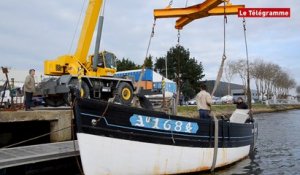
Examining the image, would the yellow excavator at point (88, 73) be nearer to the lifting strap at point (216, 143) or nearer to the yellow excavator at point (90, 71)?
the yellow excavator at point (90, 71)

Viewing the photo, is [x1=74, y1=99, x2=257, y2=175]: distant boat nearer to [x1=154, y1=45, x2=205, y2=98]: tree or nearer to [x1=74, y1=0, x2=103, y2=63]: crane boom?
[x1=74, y1=0, x2=103, y2=63]: crane boom

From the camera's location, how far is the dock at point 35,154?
7359 mm

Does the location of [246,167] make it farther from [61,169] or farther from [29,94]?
[29,94]

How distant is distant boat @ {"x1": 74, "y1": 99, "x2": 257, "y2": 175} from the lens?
Result: 7.44 m

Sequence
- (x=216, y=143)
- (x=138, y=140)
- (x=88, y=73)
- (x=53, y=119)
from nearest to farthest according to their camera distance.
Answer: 1. (x=138, y=140)
2. (x=216, y=143)
3. (x=53, y=119)
4. (x=88, y=73)

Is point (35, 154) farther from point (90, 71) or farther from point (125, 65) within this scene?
point (125, 65)

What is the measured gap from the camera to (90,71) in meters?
16.6

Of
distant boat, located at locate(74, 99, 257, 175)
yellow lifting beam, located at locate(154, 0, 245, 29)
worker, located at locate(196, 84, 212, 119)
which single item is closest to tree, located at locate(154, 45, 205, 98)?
yellow lifting beam, located at locate(154, 0, 245, 29)

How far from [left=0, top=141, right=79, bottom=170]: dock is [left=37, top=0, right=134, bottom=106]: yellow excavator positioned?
648 cm

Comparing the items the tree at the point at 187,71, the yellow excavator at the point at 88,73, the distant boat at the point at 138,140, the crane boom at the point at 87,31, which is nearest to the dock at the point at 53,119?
the distant boat at the point at 138,140

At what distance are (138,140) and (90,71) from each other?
9204mm

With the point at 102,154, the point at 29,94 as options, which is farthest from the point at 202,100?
the point at 29,94

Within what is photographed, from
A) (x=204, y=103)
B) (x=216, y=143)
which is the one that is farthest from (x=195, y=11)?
(x=216, y=143)

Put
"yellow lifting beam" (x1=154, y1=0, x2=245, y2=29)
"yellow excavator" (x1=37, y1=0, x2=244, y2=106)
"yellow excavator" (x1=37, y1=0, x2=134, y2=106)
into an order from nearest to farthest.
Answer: "yellow lifting beam" (x1=154, y1=0, x2=245, y2=29), "yellow excavator" (x1=37, y1=0, x2=244, y2=106), "yellow excavator" (x1=37, y1=0, x2=134, y2=106)
